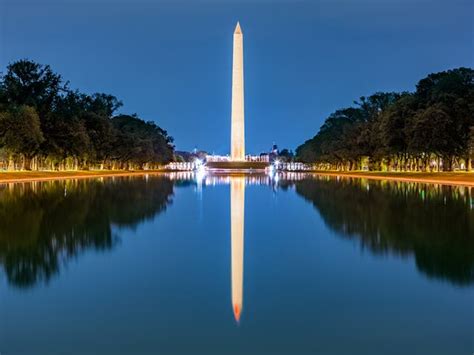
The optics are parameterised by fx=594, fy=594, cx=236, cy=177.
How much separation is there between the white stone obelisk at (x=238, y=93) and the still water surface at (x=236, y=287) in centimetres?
6666


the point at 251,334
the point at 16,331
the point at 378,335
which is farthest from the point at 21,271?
the point at 378,335

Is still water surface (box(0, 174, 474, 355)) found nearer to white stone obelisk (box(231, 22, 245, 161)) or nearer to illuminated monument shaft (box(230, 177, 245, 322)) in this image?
illuminated monument shaft (box(230, 177, 245, 322))

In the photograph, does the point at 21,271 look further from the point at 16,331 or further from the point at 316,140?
the point at 316,140

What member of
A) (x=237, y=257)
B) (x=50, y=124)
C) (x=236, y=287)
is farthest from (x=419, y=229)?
(x=50, y=124)

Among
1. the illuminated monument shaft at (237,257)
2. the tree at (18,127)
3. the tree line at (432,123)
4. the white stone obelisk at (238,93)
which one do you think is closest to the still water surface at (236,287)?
the illuminated monument shaft at (237,257)

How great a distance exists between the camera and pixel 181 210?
20.7 meters

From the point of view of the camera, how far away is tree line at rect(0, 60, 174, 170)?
154 ft

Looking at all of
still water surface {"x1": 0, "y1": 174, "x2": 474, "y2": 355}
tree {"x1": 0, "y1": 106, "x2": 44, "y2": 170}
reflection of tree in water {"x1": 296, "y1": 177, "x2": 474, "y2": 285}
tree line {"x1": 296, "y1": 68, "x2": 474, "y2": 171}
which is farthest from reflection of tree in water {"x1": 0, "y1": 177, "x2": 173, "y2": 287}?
tree line {"x1": 296, "y1": 68, "x2": 474, "y2": 171}

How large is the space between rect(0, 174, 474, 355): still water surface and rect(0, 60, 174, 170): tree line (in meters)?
33.1

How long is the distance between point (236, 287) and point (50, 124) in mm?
50481

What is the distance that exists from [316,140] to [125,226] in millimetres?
99214

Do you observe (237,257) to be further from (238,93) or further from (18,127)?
(238,93)

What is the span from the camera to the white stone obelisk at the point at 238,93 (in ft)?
265

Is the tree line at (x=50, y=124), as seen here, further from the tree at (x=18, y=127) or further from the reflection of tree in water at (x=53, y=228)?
the reflection of tree in water at (x=53, y=228)
